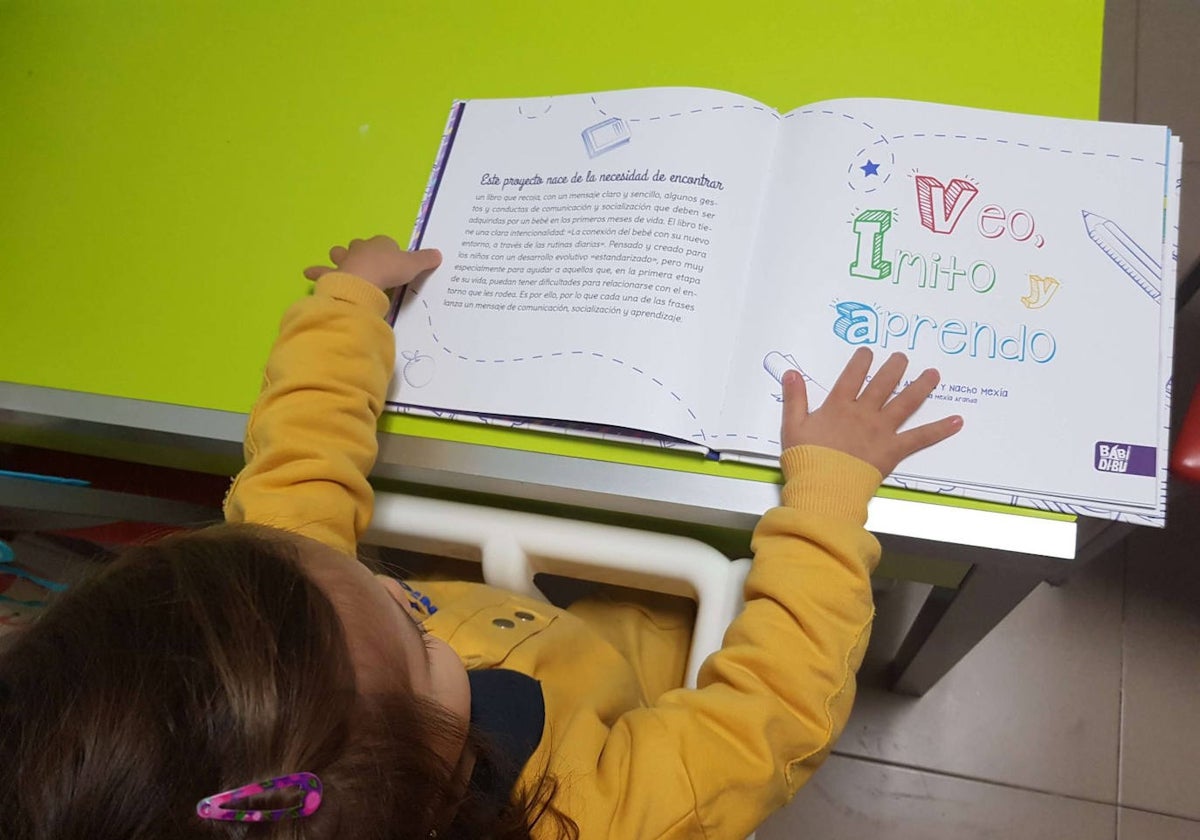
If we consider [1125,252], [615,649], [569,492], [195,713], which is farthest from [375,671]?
[1125,252]

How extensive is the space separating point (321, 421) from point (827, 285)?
36cm

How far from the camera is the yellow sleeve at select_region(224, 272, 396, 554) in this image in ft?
1.95

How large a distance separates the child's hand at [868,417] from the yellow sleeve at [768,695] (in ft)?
0.04

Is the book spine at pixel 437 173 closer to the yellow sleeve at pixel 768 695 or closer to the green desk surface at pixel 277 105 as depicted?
the green desk surface at pixel 277 105

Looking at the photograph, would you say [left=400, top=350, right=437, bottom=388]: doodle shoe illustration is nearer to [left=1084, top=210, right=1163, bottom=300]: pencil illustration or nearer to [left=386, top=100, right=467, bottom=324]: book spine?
[left=386, top=100, right=467, bottom=324]: book spine

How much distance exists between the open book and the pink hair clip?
30 centimetres

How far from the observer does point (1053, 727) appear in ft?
3.43

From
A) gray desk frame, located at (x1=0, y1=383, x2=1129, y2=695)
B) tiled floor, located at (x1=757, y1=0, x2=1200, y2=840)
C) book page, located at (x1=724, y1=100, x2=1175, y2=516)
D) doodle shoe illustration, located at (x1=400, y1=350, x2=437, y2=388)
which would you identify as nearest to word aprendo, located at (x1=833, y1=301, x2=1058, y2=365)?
book page, located at (x1=724, y1=100, x2=1175, y2=516)

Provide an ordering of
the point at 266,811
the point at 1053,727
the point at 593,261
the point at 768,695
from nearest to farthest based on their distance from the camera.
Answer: the point at 266,811 → the point at 768,695 → the point at 593,261 → the point at 1053,727

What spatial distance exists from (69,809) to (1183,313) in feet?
4.26

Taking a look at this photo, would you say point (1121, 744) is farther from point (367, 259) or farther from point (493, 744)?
point (367, 259)

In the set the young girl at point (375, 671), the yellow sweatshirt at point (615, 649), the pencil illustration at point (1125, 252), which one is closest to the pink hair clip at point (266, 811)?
the young girl at point (375, 671)

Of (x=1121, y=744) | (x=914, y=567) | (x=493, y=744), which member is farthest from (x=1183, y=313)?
(x=493, y=744)

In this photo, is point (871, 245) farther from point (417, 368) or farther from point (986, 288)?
point (417, 368)
